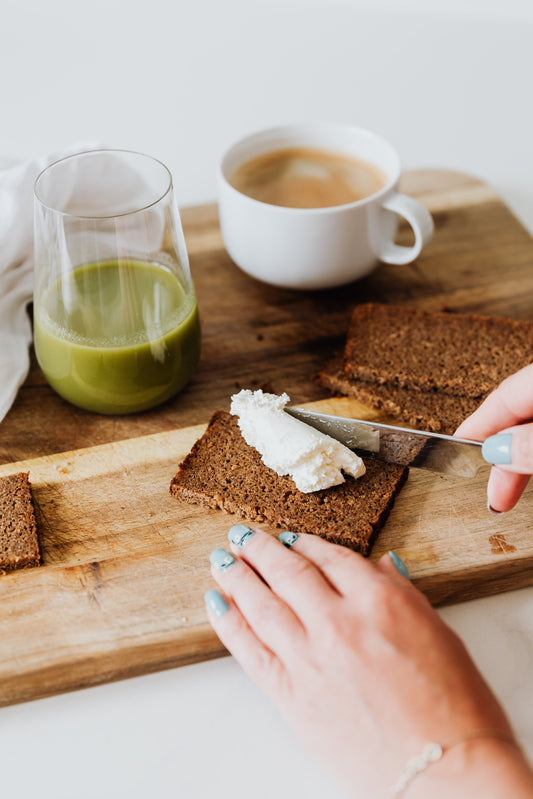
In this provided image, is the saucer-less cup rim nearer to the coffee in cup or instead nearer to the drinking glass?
A: the coffee in cup

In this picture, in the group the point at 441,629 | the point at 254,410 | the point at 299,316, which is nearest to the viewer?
the point at 441,629

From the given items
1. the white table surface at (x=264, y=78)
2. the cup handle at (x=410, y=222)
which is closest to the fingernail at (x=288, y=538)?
the white table surface at (x=264, y=78)

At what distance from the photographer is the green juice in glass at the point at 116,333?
1859 mm

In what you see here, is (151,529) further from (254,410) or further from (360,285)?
(360,285)

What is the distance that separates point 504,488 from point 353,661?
546 millimetres

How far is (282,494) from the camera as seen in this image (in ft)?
5.87

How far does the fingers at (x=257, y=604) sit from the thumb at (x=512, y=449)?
1.67 feet

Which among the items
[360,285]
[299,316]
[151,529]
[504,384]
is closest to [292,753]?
[151,529]

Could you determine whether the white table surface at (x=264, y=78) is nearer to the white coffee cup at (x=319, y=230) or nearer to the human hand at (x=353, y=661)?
the human hand at (x=353, y=661)

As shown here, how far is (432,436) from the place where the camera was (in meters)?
1.78

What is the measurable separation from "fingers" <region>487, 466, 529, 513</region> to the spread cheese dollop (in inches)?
11.0

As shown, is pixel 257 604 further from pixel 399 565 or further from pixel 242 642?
pixel 399 565

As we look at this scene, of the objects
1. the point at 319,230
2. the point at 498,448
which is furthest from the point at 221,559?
the point at 319,230

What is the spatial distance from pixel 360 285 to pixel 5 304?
106 centimetres
